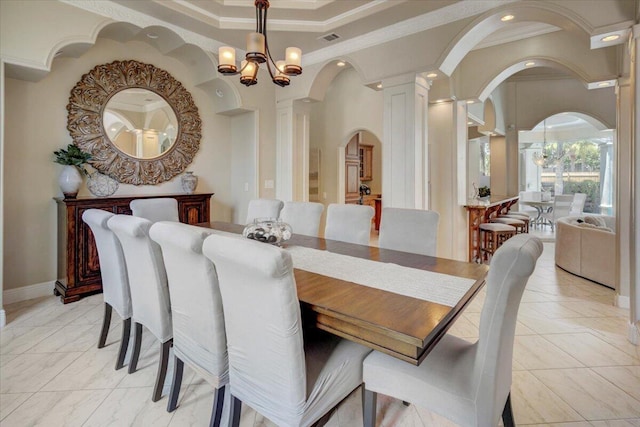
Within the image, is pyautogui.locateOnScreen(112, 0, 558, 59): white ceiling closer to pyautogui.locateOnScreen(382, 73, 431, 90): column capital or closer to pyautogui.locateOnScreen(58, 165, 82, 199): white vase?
pyautogui.locateOnScreen(382, 73, 431, 90): column capital

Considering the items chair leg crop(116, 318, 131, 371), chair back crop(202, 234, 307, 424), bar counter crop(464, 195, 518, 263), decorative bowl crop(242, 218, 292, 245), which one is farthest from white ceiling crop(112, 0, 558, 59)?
chair back crop(202, 234, 307, 424)

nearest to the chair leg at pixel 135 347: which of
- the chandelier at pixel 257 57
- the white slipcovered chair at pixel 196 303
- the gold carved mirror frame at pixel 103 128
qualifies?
the white slipcovered chair at pixel 196 303

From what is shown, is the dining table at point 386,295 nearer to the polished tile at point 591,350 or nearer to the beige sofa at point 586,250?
the polished tile at point 591,350

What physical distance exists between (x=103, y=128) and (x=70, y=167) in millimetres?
673

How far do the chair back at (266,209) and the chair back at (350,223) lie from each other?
62 centimetres

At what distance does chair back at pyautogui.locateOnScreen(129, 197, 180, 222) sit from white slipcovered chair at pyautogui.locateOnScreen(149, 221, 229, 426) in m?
1.93

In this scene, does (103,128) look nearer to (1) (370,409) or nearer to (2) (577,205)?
(1) (370,409)

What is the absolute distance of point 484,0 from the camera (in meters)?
3.16

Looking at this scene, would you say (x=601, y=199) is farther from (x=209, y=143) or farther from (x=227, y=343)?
(x=227, y=343)

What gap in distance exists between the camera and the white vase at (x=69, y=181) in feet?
11.2

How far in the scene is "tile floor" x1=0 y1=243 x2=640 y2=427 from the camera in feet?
5.78

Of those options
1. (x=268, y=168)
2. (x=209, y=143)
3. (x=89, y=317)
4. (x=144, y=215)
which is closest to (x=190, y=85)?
(x=209, y=143)

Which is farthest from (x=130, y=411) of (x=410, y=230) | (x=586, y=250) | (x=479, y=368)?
(x=586, y=250)

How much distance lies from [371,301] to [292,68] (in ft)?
6.75
